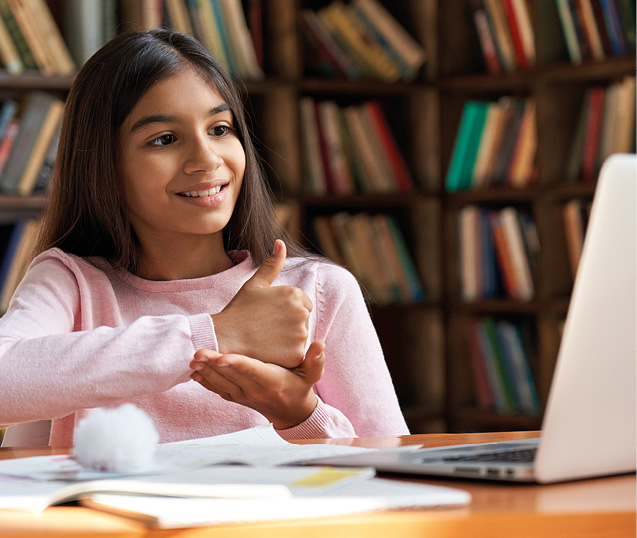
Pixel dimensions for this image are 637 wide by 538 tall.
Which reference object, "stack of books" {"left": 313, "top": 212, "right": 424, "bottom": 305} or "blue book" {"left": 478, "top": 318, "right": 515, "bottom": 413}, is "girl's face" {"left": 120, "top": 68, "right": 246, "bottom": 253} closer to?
"stack of books" {"left": 313, "top": 212, "right": 424, "bottom": 305}

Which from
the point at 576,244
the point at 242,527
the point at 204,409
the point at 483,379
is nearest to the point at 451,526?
the point at 242,527

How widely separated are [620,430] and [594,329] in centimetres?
10

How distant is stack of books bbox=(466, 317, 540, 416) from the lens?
9.52 ft

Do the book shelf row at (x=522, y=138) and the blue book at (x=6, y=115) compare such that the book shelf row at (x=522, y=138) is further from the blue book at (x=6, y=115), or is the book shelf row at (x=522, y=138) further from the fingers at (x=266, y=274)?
the fingers at (x=266, y=274)

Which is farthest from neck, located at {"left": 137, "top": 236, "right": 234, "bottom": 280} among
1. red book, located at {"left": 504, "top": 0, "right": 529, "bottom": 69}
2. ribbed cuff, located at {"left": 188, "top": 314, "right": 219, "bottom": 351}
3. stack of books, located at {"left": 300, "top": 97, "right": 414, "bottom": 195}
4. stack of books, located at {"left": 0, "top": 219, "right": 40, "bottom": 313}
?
red book, located at {"left": 504, "top": 0, "right": 529, "bottom": 69}

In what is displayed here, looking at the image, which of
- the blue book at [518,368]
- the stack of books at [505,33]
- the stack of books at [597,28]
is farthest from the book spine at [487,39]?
the blue book at [518,368]

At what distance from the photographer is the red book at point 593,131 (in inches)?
107

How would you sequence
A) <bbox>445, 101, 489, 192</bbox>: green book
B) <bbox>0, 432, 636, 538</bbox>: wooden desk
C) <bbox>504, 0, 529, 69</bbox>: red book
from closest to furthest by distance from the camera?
<bbox>0, 432, 636, 538</bbox>: wooden desk, <bbox>504, 0, 529, 69</bbox>: red book, <bbox>445, 101, 489, 192</bbox>: green book

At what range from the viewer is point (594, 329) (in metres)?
0.61

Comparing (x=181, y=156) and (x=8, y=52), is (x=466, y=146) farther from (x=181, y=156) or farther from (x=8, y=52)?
(x=181, y=156)

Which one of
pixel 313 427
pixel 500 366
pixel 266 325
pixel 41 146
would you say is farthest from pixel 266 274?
pixel 500 366

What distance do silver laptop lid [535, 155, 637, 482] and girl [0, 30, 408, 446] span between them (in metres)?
0.50

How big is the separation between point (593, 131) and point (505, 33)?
1.43 ft

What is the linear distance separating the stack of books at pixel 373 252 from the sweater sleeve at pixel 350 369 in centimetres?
146
